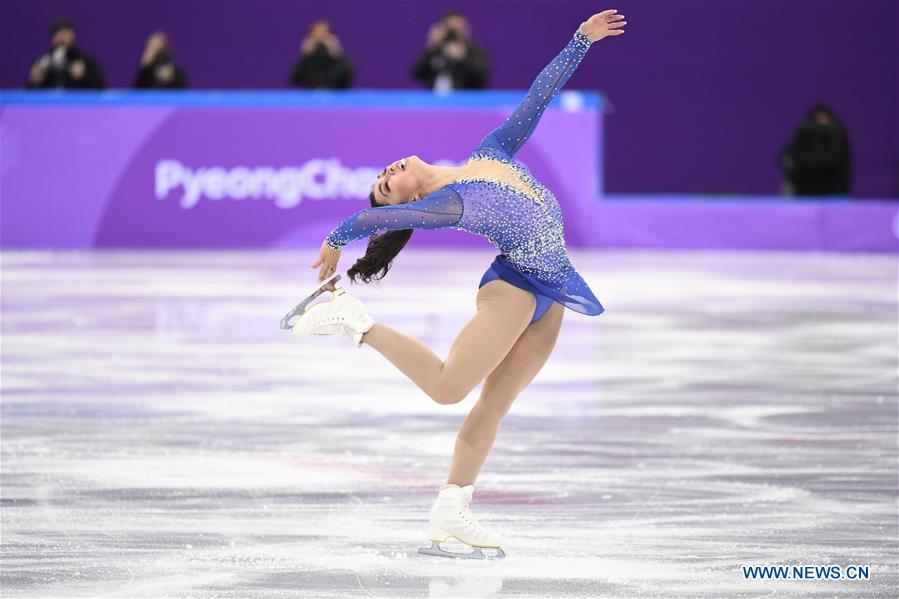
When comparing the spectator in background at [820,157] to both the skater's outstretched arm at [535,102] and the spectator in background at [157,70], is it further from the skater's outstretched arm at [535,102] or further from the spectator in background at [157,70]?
the skater's outstretched arm at [535,102]

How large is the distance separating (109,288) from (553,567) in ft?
26.3

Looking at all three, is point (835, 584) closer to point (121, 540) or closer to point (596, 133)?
point (121, 540)

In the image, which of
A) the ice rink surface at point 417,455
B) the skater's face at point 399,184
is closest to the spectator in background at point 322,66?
the ice rink surface at point 417,455

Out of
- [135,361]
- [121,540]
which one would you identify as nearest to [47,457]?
[121,540]

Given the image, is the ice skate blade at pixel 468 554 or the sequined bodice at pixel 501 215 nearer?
the sequined bodice at pixel 501 215

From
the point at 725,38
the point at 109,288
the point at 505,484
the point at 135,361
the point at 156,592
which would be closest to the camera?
the point at 156,592

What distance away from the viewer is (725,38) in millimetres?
20625

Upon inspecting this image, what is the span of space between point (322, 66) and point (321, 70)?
0.05m

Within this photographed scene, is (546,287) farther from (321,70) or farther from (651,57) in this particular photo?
(651,57)

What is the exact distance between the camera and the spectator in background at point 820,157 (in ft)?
55.7

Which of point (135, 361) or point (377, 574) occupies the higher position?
point (377, 574)

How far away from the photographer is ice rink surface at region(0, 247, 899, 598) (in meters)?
4.24

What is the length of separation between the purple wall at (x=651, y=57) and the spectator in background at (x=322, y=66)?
463cm

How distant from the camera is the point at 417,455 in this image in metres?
5.88
